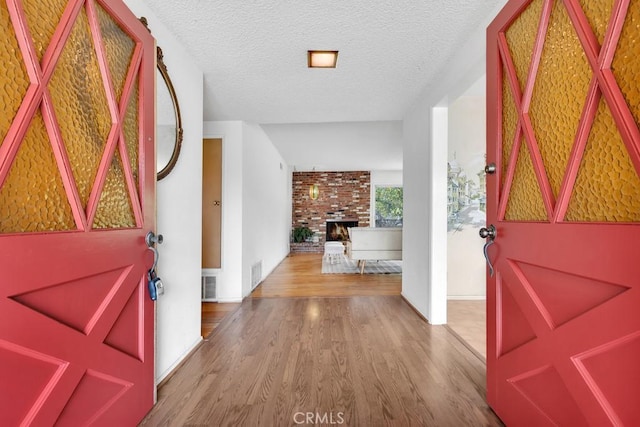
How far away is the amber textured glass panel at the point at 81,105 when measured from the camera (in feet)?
3.04

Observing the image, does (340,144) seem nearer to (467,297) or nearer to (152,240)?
(467,297)

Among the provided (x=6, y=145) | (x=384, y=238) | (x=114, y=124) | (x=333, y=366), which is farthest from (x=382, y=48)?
(x=384, y=238)

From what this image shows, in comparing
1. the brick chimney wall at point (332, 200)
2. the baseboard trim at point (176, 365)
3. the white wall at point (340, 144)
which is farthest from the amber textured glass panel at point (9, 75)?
the brick chimney wall at point (332, 200)

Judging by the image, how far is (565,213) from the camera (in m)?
0.95

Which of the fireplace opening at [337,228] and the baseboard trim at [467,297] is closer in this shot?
the baseboard trim at [467,297]

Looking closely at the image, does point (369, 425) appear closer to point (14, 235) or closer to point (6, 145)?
point (14, 235)

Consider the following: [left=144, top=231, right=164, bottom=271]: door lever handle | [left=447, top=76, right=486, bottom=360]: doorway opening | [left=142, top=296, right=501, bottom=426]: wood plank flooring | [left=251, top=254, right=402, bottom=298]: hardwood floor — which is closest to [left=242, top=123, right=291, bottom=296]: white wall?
[left=251, top=254, right=402, bottom=298]: hardwood floor

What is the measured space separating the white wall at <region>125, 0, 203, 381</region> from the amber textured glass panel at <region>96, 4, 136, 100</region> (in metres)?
0.39

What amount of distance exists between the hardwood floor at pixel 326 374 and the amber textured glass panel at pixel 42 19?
1535mm

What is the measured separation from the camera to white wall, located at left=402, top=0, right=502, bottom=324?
6.79 feet

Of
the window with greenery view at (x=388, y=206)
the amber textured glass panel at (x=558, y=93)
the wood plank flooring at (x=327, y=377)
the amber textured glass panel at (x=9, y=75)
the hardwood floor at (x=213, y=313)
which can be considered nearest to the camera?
the amber textured glass panel at (x=9, y=75)

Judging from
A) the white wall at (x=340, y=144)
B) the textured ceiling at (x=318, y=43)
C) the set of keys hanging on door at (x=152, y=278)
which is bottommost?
the set of keys hanging on door at (x=152, y=278)

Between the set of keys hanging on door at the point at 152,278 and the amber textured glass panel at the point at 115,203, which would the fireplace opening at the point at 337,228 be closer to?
the set of keys hanging on door at the point at 152,278

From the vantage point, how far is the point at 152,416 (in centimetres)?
135
